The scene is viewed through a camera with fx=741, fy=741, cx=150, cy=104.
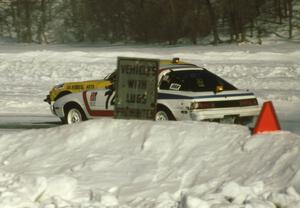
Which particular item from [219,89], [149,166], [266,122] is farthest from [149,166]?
[219,89]

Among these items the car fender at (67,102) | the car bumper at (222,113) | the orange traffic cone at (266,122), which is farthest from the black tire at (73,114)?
the orange traffic cone at (266,122)

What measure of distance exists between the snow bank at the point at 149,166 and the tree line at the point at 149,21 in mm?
37628

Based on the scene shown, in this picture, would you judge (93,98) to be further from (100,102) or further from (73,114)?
(73,114)

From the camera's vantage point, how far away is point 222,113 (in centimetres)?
1329

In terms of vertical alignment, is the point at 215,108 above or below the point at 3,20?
above

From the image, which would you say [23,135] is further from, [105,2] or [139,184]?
[105,2]

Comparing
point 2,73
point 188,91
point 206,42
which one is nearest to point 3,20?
point 206,42

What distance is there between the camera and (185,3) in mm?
52250

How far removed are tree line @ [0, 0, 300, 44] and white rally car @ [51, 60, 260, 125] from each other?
32597 millimetres

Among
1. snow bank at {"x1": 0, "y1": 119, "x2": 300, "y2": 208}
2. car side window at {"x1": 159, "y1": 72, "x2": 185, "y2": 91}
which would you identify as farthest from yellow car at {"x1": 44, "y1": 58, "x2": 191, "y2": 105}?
snow bank at {"x1": 0, "y1": 119, "x2": 300, "y2": 208}

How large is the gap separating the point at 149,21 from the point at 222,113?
4117 centimetres

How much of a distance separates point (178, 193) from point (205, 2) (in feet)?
148

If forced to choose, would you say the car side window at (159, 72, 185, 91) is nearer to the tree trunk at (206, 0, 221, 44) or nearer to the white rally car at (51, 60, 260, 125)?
the white rally car at (51, 60, 260, 125)

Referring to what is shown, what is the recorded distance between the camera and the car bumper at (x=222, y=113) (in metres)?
13.0
